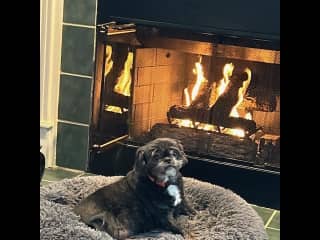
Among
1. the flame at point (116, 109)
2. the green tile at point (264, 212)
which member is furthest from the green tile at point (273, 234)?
the flame at point (116, 109)

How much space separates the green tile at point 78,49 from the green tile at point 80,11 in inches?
1.2

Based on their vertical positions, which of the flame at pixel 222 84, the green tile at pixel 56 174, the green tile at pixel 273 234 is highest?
the flame at pixel 222 84

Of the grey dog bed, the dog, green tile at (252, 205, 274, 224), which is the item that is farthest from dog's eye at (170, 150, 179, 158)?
green tile at (252, 205, 274, 224)

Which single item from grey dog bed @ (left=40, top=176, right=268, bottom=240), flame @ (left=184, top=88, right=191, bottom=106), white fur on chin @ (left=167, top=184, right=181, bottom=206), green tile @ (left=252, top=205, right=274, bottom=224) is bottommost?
green tile @ (left=252, top=205, right=274, bottom=224)

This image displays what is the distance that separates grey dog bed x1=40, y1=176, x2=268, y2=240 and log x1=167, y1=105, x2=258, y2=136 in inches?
12.0

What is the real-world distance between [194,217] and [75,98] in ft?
2.56

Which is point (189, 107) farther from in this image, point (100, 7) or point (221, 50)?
point (100, 7)

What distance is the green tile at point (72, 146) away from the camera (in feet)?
8.05

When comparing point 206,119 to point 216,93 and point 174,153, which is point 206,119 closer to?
point 216,93

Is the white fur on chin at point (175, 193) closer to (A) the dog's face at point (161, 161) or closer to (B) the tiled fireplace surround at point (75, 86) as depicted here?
(A) the dog's face at point (161, 161)

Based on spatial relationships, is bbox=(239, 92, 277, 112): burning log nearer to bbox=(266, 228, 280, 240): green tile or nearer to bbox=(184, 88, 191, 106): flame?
bbox=(184, 88, 191, 106): flame

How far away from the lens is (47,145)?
8.14 ft

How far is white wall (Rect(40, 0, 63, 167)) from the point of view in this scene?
7.75 ft
